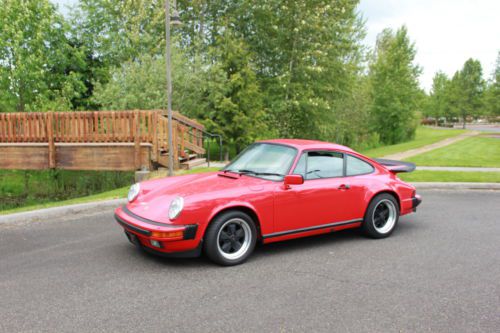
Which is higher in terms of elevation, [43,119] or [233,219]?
[43,119]

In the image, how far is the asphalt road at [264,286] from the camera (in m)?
3.46

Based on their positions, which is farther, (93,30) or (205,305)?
(93,30)

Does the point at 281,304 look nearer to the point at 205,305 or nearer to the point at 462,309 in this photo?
the point at 205,305

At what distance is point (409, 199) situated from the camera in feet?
20.7

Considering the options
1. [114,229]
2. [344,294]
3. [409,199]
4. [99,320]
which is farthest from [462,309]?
[114,229]

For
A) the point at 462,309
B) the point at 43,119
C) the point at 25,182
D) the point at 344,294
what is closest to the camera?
the point at 462,309

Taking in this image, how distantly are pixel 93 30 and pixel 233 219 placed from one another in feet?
79.4

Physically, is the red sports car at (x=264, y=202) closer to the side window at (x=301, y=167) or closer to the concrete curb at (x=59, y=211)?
the side window at (x=301, y=167)

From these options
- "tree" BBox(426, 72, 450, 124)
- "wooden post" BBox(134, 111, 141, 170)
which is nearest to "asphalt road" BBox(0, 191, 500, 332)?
"wooden post" BBox(134, 111, 141, 170)

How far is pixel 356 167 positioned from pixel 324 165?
23.9 inches

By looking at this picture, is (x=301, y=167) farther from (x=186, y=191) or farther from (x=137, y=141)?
(x=137, y=141)

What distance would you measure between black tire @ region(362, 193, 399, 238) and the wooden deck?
750 cm

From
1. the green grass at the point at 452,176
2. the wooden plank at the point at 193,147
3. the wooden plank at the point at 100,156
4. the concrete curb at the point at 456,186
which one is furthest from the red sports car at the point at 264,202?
the wooden plank at the point at 193,147

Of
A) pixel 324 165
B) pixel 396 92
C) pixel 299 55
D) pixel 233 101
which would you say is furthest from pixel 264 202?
pixel 396 92
